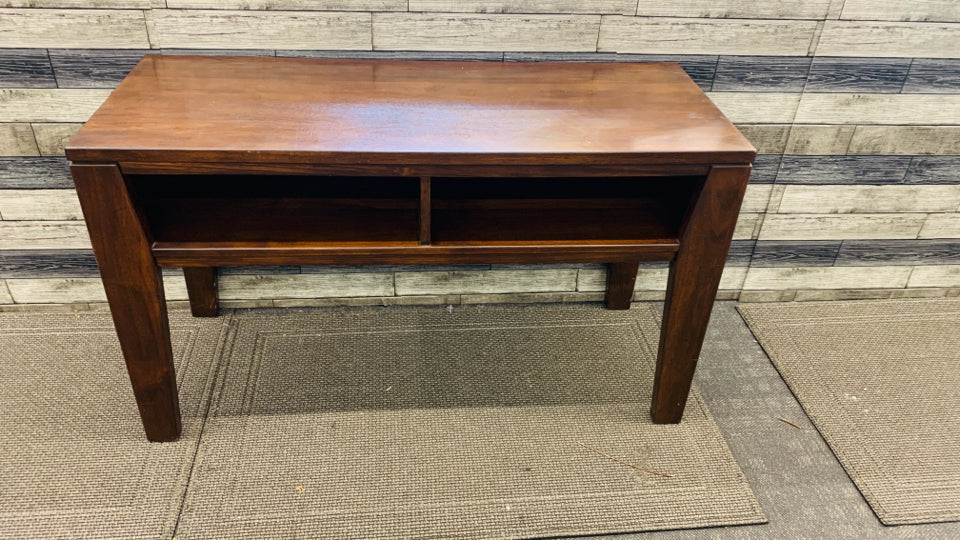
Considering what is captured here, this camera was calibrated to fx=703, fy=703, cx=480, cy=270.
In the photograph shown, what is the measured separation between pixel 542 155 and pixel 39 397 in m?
1.26

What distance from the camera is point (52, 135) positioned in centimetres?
158

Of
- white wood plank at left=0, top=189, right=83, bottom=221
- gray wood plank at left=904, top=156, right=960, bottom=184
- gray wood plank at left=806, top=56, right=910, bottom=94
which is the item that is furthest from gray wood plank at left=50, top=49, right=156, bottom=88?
gray wood plank at left=904, top=156, right=960, bottom=184

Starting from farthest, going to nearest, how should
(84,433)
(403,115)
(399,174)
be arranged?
1. (84,433)
2. (403,115)
3. (399,174)

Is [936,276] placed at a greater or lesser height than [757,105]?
lesser

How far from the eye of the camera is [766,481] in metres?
1.45

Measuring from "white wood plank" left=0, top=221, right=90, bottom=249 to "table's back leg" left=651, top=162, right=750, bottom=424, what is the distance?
138 centimetres

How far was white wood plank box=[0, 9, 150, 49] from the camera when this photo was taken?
145 centimetres

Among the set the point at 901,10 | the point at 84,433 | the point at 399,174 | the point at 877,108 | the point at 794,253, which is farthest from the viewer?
the point at 794,253

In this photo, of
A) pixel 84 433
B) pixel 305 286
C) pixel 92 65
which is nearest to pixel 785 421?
pixel 305 286

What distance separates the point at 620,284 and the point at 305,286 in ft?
2.74

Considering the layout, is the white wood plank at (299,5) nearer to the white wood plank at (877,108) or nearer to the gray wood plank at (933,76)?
the white wood plank at (877,108)

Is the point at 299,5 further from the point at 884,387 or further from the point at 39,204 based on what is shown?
the point at 884,387

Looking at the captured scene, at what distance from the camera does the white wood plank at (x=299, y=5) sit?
1486 mm

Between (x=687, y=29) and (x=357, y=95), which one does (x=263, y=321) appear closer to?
(x=357, y=95)
